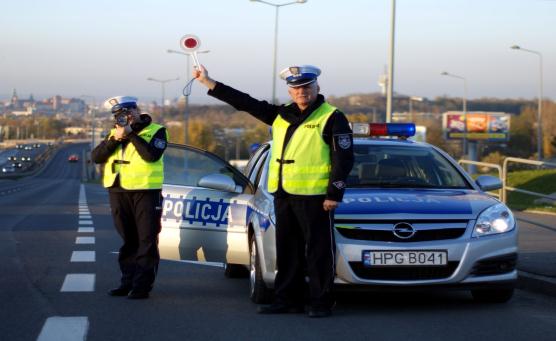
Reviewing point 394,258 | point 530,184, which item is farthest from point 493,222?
point 530,184

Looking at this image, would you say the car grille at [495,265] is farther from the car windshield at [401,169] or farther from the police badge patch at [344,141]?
the police badge patch at [344,141]

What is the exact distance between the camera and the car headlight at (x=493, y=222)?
8055 millimetres

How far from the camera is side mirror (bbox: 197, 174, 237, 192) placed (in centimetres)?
895

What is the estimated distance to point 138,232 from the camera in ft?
28.8

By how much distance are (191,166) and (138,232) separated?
1036 mm

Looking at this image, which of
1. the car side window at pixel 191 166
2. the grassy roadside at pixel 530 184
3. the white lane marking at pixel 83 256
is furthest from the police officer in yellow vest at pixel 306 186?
the grassy roadside at pixel 530 184

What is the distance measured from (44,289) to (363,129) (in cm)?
322

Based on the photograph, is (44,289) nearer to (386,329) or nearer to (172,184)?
(172,184)

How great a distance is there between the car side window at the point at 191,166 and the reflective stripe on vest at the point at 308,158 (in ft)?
5.28

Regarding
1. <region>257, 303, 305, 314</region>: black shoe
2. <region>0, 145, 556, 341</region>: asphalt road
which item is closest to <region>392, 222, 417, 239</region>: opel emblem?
<region>0, 145, 556, 341</region>: asphalt road

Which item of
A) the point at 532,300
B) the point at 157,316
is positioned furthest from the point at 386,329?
the point at 532,300

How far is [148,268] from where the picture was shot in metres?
8.68

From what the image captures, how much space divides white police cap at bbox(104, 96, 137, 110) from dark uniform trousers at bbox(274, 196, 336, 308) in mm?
1627

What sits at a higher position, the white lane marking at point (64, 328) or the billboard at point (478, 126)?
the billboard at point (478, 126)
